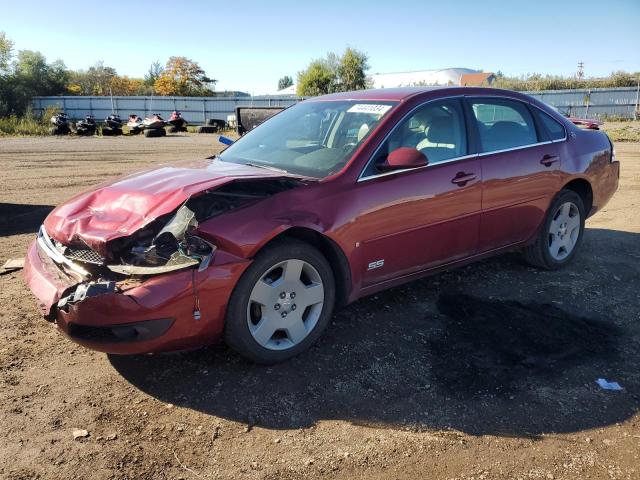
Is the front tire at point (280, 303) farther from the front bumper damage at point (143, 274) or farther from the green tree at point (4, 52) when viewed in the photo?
the green tree at point (4, 52)

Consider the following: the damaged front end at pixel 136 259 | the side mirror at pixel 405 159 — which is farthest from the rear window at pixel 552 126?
the damaged front end at pixel 136 259

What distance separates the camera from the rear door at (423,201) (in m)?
3.68

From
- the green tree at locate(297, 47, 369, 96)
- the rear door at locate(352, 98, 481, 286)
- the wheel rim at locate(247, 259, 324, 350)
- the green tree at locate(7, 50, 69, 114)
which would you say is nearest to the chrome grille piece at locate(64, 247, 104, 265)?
the wheel rim at locate(247, 259, 324, 350)

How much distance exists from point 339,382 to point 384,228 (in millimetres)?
1130

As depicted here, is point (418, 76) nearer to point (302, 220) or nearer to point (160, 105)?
point (160, 105)

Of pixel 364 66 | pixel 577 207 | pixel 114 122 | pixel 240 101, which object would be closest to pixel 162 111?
pixel 240 101

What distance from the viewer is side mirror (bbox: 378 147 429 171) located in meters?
3.64

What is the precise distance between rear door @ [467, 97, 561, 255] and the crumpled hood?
1886 millimetres

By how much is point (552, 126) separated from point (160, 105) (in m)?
42.1

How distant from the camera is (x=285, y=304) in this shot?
3.32m

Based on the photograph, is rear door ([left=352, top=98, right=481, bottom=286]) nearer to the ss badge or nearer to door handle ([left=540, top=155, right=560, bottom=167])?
the ss badge

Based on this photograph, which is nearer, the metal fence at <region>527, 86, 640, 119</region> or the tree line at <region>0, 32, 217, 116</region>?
the metal fence at <region>527, 86, 640, 119</region>

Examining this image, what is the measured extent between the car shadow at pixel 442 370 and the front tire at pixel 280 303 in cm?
15

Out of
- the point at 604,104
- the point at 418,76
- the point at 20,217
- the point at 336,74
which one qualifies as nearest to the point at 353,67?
the point at 336,74
